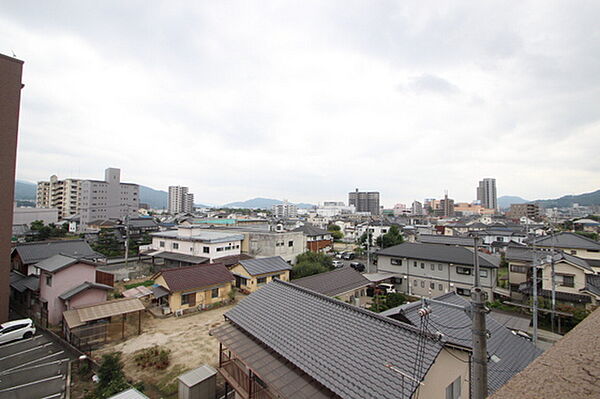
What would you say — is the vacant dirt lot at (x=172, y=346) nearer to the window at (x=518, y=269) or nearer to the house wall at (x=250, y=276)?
the house wall at (x=250, y=276)

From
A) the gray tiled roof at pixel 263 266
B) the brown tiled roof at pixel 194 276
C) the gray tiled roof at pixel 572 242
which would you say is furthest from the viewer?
the gray tiled roof at pixel 572 242

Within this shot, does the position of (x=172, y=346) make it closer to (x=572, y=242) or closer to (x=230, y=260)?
(x=230, y=260)

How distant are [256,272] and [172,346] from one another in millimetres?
9677

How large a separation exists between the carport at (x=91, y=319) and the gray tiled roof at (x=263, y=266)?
9155 millimetres

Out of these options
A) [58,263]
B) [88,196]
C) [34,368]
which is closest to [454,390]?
[34,368]

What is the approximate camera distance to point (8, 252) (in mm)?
14773

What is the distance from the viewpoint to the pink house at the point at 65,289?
14672 millimetres

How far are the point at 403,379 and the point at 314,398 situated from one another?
194cm

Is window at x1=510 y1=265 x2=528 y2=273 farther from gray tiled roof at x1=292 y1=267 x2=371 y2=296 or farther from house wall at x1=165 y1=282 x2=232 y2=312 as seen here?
house wall at x1=165 y1=282 x2=232 y2=312

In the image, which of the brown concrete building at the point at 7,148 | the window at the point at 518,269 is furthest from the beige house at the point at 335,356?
the window at the point at 518,269

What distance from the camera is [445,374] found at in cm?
610

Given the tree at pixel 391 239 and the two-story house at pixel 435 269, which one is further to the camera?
the tree at pixel 391 239

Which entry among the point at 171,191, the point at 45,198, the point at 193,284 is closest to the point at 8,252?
the point at 193,284

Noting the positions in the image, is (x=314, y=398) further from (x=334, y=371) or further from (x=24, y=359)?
(x=24, y=359)
